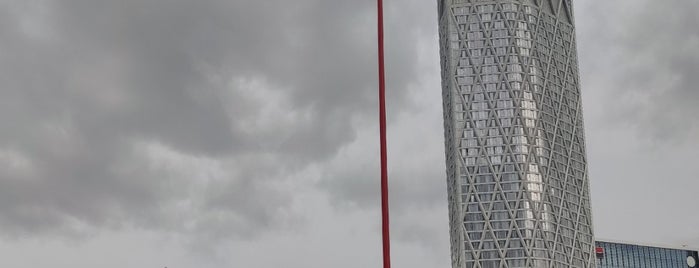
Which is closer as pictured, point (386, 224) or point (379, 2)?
point (386, 224)

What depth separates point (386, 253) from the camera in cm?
Answer: 2169

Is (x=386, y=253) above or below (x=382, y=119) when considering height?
below

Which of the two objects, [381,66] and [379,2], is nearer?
[381,66]

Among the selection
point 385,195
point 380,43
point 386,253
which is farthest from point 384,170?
A: point 380,43

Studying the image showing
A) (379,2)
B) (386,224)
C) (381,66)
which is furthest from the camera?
(379,2)

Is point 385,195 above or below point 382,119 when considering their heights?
below

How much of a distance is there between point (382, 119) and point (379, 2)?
173 inches

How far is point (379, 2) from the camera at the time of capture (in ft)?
83.6

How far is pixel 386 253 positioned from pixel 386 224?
2.28ft

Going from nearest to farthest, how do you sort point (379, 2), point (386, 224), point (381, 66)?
1. point (386, 224)
2. point (381, 66)
3. point (379, 2)

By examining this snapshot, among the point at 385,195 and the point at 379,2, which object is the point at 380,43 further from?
the point at 385,195

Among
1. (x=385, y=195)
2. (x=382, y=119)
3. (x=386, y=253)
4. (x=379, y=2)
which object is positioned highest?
(x=379, y=2)

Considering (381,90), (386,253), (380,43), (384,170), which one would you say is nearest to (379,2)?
(380,43)

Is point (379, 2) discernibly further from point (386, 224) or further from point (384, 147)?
point (386, 224)
